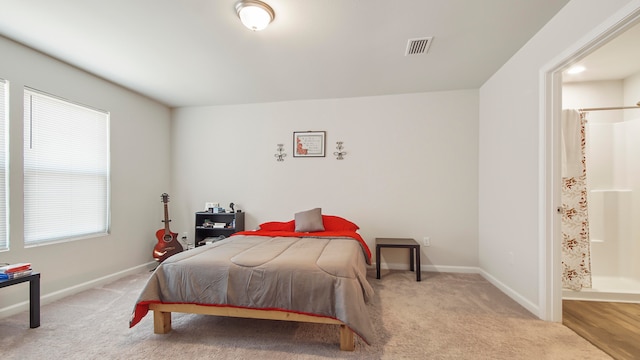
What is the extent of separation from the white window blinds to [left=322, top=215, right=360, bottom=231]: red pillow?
3.08 m

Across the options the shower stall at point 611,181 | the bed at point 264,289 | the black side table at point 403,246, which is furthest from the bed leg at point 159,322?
the shower stall at point 611,181

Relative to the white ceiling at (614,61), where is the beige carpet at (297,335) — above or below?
below

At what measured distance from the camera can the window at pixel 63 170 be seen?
2.47 meters

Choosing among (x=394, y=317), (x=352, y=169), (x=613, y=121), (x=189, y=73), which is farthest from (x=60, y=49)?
(x=613, y=121)

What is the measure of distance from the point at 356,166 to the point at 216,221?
2.33 m

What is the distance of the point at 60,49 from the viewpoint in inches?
95.7

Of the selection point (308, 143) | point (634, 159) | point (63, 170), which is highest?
point (308, 143)

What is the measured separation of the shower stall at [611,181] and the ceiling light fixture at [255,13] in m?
3.47

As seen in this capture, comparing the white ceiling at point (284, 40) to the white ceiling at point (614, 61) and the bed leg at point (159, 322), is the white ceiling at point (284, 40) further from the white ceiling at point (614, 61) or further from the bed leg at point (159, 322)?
the bed leg at point (159, 322)

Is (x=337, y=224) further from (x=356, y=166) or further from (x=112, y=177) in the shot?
(x=112, y=177)

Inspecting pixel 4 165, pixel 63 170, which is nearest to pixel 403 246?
pixel 63 170

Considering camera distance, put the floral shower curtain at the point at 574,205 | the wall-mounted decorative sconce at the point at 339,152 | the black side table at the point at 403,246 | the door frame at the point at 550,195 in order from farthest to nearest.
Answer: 1. the wall-mounted decorative sconce at the point at 339,152
2. the black side table at the point at 403,246
3. the floral shower curtain at the point at 574,205
4. the door frame at the point at 550,195

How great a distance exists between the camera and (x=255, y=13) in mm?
1829

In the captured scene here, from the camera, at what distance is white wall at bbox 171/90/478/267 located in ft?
11.4
